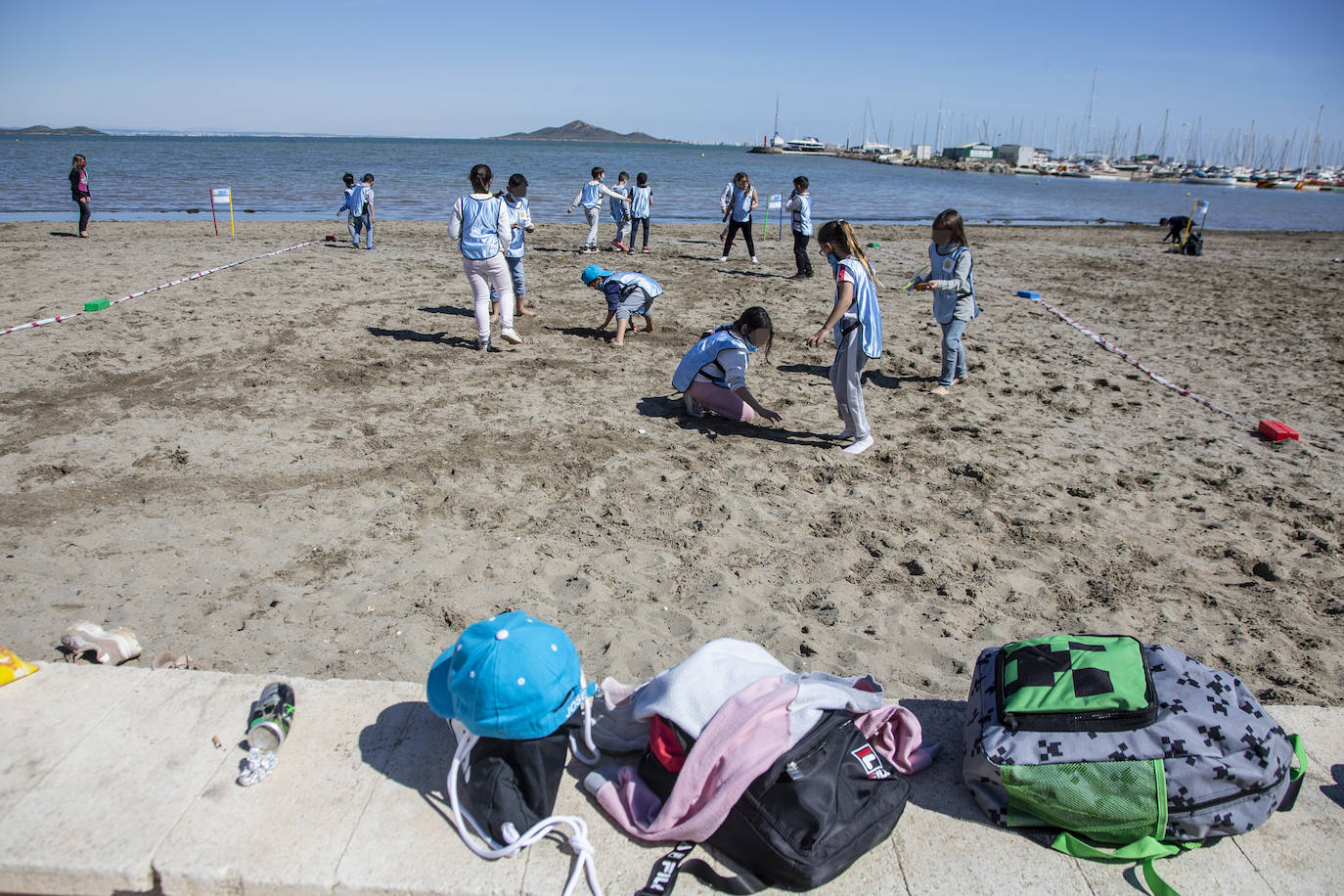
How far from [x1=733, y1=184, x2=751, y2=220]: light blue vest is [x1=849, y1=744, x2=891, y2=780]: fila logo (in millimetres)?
12694

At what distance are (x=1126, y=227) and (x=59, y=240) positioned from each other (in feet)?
95.2

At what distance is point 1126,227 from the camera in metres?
26.2

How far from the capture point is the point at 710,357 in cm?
642

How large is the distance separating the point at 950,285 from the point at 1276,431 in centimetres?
290

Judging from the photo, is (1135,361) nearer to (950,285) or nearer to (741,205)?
(950,285)

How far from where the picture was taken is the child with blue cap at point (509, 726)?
8.04ft

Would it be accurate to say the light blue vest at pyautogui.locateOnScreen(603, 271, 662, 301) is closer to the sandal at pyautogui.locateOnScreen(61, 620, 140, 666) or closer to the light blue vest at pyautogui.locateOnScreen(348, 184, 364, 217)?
the sandal at pyautogui.locateOnScreen(61, 620, 140, 666)

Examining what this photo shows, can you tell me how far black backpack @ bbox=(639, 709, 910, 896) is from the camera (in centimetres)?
233

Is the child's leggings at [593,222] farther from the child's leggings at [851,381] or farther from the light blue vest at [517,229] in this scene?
the child's leggings at [851,381]

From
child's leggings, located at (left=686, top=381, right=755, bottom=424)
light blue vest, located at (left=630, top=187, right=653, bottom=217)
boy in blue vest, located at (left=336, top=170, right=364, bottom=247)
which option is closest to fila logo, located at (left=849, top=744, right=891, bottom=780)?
child's leggings, located at (left=686, top=381, right=755, bottom=424)

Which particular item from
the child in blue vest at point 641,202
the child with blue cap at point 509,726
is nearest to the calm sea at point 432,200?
the child in blue vest at point 641,202

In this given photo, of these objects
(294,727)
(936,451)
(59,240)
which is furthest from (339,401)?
(59,240)

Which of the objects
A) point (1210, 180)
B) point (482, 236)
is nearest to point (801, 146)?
point (1210, 180)

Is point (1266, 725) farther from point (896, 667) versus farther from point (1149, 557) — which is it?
point (1149, 557)
